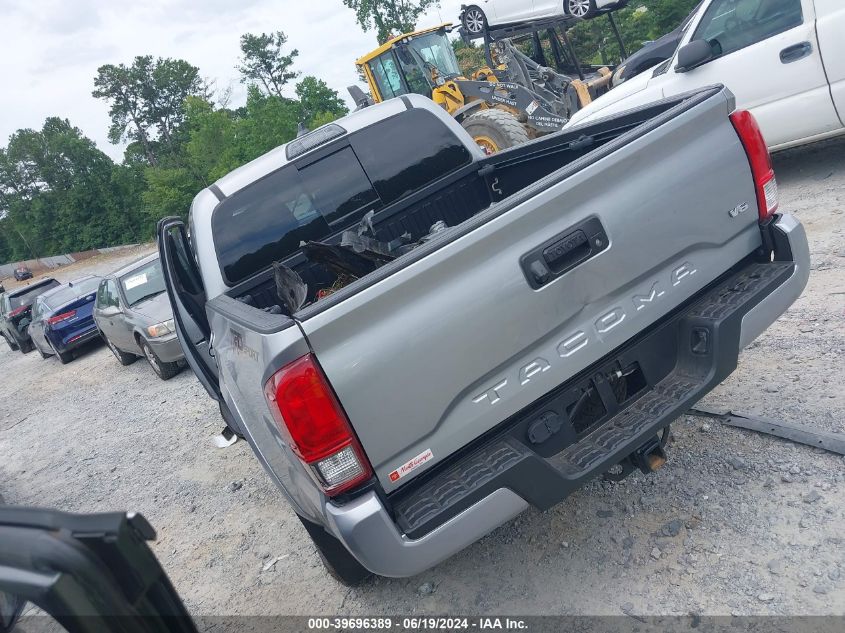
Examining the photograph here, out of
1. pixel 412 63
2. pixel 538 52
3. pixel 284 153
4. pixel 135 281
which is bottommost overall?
pixel 135 281

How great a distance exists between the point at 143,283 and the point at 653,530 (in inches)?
326

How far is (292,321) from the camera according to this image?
7.20 ft

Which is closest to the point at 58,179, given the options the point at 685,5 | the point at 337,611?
the point at 685,5

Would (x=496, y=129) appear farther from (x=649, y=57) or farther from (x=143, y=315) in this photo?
(x=143, y=315)

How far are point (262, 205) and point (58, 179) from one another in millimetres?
68903

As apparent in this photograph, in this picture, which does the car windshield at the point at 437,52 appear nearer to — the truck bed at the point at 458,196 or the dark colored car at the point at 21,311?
the truck bed at the point at 458,196

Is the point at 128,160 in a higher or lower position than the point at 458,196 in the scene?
higher

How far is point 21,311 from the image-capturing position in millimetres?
18297

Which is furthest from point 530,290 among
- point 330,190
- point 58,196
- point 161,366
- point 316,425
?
point 58,196

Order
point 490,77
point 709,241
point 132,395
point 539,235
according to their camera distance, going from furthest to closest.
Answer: point 490,77, point 132,395, point 709,241, point 539,235

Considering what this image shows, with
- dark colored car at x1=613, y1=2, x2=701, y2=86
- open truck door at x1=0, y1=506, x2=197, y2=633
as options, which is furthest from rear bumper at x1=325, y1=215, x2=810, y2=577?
dark colored car at x1=613, y1=2, x2=701, y2=86

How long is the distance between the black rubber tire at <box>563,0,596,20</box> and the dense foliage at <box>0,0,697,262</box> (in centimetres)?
1129

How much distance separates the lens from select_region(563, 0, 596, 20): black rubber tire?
10.2m

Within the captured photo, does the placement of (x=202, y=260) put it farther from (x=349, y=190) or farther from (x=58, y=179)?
(x=58, y=179)
